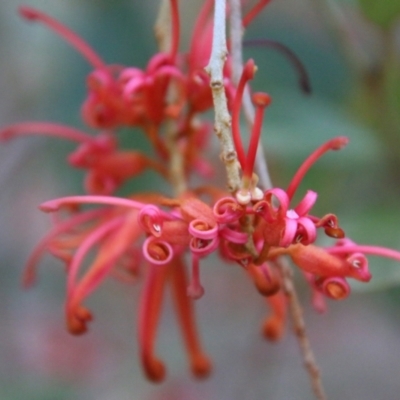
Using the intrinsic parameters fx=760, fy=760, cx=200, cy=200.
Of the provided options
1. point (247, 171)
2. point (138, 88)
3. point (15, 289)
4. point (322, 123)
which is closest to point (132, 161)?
point (138, 88)

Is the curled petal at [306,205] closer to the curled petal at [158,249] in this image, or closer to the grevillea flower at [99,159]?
the curled petal at [158,249]

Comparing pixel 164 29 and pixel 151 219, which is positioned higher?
pixel 164 29

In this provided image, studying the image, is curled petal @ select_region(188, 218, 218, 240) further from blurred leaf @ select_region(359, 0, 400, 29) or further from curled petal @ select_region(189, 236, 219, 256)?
blurred leaf @ select_region(359, 0, 400, 29)

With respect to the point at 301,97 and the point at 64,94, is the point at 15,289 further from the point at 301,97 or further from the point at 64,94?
the point at 301,97

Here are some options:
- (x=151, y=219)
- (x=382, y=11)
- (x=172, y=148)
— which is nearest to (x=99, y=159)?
(x=172, y=148)

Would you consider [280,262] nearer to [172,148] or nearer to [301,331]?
[301,331]

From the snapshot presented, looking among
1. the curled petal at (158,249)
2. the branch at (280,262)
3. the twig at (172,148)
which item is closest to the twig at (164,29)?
the twig at (172,148)
